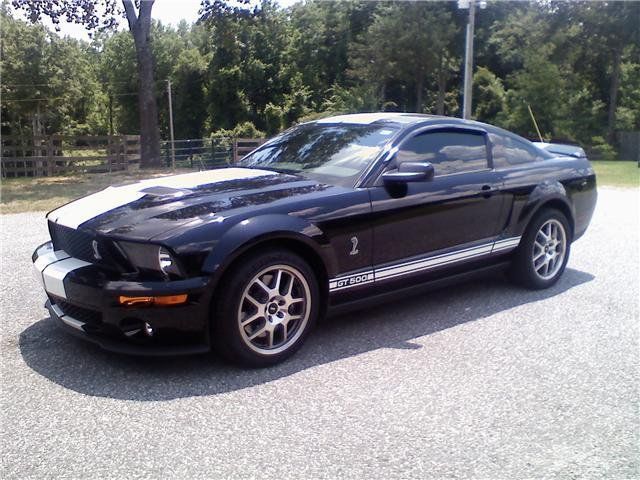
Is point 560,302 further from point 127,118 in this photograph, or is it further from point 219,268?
point 127,118

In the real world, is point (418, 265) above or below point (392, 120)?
below

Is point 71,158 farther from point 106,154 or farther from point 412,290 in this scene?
point 412,290

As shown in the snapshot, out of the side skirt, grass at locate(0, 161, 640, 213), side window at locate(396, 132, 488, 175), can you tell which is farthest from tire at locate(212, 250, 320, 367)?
grass at locate(0, 161, 640, 213)

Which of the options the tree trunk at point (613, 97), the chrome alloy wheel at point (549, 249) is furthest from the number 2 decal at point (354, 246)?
the tree trunk at point (613, 97)

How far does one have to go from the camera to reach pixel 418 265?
4258 mm

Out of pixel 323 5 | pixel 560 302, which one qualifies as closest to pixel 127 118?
pixel 323 5

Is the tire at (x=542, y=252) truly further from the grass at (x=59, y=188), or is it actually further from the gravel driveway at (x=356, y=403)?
the grass at (x=59, y=188)

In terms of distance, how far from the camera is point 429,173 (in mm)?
4008

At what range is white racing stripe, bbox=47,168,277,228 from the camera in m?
3.76

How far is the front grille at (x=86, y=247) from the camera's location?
10.9 feet

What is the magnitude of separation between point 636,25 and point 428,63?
11470 millimetres

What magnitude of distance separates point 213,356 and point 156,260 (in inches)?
31.1

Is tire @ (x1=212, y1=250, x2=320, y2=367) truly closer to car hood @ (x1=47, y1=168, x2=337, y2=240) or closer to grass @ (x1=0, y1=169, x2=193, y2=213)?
car hood @ (x1=47, y1=168, x2=337, y2=240)

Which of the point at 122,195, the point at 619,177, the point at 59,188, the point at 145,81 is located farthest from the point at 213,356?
the point at 619,177
